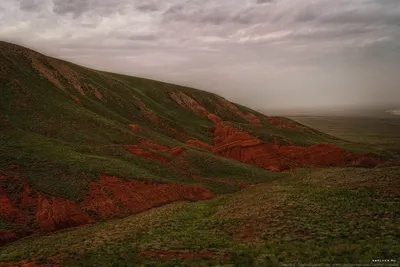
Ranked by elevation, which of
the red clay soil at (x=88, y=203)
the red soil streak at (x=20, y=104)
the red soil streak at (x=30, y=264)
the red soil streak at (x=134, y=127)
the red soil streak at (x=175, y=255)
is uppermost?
the red soil streak at (x=20, y=104)

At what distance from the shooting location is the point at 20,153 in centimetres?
3697

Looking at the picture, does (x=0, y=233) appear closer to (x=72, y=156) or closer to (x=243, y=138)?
(x=72, y=156)

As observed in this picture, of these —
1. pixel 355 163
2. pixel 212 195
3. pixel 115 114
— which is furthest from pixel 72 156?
pixel 355 163

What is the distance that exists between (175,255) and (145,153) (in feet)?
109

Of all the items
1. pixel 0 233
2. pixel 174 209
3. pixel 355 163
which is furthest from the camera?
pixel 355 163

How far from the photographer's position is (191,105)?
108312 millimetres

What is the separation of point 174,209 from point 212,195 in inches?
368

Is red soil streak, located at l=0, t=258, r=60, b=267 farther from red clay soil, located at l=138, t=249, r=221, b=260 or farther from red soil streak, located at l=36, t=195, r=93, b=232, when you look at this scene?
red soil streak, located at l=36, t=195, r=93, b=232

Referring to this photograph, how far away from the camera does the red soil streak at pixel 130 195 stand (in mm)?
32094

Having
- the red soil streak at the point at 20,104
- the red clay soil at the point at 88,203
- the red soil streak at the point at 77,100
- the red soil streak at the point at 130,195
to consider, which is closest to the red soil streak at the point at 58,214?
the red clay soil at the point at 88,203

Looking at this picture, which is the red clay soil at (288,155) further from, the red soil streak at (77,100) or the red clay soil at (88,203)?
the red soil streak at (77,100)

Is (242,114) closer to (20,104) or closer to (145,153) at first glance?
(145,153)

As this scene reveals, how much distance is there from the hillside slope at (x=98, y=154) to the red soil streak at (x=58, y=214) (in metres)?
0.09

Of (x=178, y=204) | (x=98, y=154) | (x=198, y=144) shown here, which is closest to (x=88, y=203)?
(x=178, y=204)
